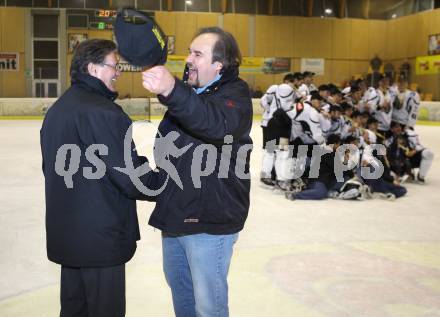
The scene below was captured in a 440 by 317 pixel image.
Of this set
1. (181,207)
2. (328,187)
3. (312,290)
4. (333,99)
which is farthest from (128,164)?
(333,99)

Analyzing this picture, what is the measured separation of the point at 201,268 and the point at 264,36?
1074 inches

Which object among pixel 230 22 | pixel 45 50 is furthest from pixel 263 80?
pixel 45 50

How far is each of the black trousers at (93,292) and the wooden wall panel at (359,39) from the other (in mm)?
28721

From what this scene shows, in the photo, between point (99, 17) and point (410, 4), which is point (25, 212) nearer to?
point (99, 17)

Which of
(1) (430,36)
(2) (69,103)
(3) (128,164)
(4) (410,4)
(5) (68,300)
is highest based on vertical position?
(4) (410,4)

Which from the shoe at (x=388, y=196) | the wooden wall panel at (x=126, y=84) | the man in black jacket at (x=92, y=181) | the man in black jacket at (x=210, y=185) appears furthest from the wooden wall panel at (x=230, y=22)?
the man in black jacket at (x=210, y=185)

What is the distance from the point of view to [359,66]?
98.2ft

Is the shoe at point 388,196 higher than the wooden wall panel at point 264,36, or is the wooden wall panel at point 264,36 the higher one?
the wooden wall panel at point 264,36

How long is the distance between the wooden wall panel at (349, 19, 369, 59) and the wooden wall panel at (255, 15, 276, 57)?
13.9 ft

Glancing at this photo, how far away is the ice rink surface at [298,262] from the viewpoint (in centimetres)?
370

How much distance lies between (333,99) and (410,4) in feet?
75.4

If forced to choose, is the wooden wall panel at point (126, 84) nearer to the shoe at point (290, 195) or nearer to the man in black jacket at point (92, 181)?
the shoe at point (290, 195)

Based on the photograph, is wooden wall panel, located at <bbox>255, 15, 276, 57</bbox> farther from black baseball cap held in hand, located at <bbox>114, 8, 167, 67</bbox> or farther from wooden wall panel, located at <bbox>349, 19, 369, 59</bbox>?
black baseball cap held in hand, located at <bbox>114, 8, 167, 67</bbox>

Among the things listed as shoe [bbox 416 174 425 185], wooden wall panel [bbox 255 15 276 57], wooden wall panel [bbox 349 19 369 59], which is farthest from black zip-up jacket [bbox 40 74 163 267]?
wooden wall panel [bbox 349 19 369 59]
